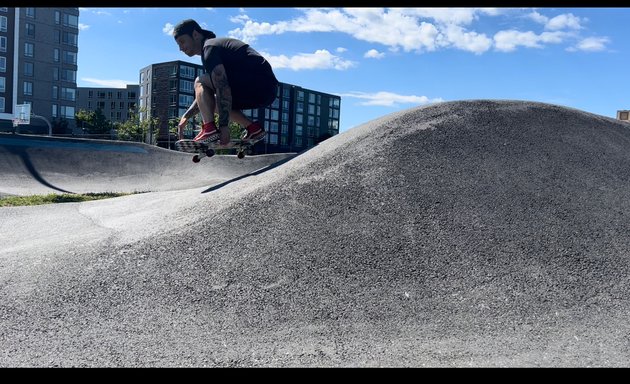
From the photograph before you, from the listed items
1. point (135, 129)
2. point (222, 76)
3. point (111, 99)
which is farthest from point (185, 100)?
point (222, 76)

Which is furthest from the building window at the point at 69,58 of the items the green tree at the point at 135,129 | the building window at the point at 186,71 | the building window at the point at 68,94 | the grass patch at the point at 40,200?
the grass patch at the point at 40,200

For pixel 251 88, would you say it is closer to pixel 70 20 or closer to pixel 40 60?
pixel 40 60

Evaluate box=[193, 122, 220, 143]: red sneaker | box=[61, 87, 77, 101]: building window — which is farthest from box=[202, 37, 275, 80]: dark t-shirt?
box=[61, 87, 77, 101]: building window

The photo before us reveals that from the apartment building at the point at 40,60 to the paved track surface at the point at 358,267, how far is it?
69024 millimetres

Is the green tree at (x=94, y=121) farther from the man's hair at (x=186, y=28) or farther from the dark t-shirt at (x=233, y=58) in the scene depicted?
the dark t-shirt at (x=233, y=58)

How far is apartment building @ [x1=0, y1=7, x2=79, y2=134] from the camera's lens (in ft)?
215

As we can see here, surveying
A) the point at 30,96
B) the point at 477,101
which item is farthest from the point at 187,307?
the point at 30,96

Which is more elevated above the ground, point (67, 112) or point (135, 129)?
point (67, 112)

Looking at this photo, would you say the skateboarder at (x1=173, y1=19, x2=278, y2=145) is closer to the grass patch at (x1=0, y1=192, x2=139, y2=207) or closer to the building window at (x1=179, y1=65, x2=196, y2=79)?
the grass patch at (x1=0, y1=192, x2=139, y2=207)

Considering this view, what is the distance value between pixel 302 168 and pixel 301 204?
44.1 inches

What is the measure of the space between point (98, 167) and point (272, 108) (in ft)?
263

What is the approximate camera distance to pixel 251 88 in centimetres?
945

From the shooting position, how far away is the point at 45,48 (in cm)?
7238

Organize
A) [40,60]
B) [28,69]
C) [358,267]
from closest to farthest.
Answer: [358,267]
[28,69]
[40,60]
